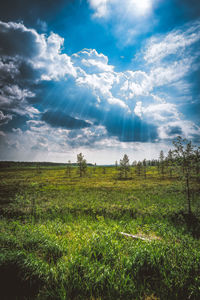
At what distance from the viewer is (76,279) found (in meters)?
3.47

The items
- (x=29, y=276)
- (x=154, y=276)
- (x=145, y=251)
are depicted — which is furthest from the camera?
(x=145, y=251)

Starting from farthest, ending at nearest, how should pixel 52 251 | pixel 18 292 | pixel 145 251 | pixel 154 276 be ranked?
pixel 52 251, pixel 145 251, pixel 154 276, pixel 18 292

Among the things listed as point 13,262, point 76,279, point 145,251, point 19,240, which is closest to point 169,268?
point 145,251

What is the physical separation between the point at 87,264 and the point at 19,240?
3143 mm

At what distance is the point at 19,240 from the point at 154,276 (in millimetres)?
5175

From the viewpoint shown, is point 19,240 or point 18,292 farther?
point 19,240

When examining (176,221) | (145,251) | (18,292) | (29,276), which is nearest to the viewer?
(18,292)

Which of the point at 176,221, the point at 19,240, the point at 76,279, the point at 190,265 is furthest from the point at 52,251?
the point at 176,221

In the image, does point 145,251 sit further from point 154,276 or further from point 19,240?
point 19,240

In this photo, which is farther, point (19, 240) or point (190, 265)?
point (19, 240)

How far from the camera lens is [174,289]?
3434mm

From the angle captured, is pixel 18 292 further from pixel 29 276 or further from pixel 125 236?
pixel 125 236

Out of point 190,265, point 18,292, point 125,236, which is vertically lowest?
point 125,236

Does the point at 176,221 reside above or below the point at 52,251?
below
